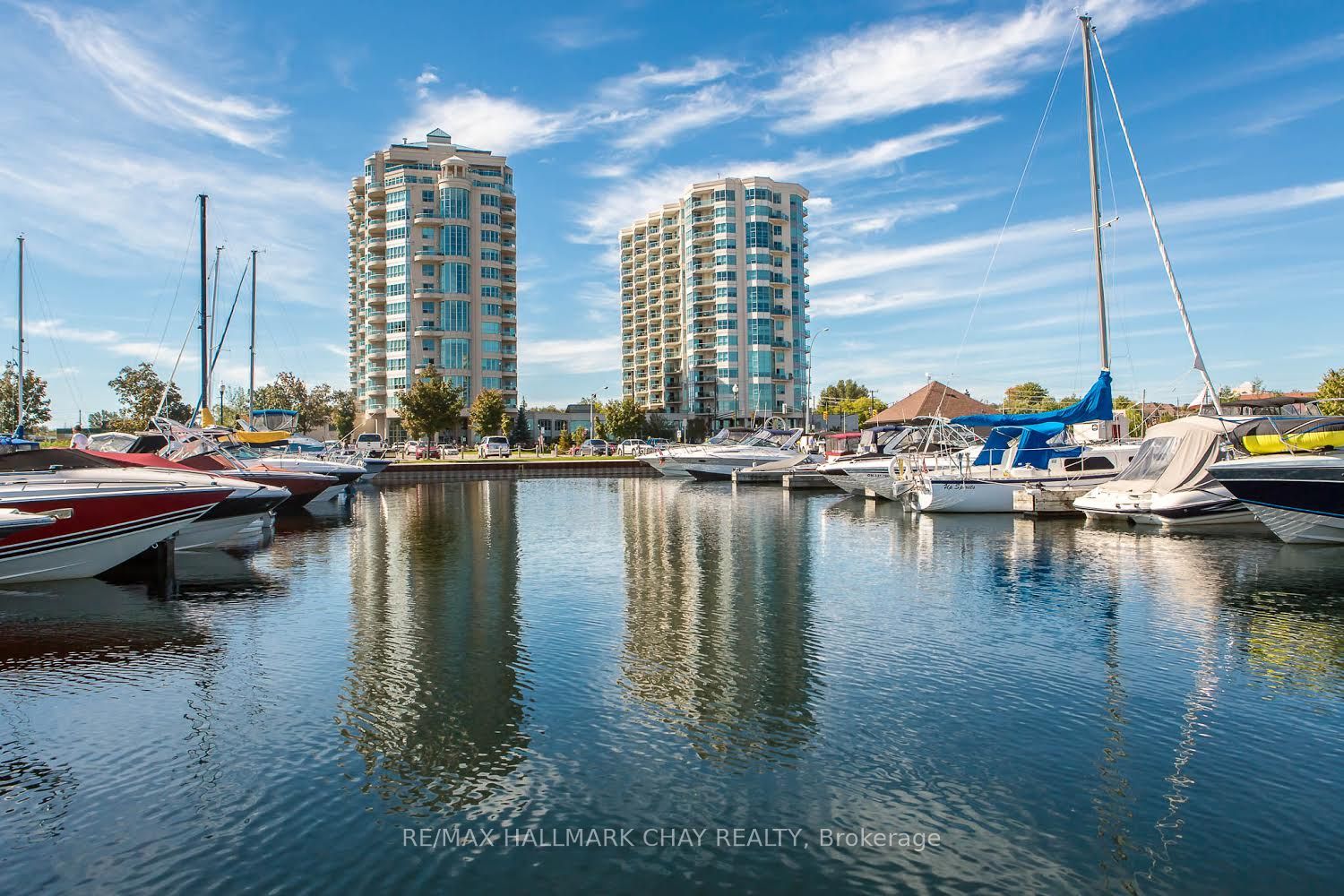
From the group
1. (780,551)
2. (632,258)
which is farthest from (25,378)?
(632,258)

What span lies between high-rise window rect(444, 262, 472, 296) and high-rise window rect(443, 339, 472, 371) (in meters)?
5.78

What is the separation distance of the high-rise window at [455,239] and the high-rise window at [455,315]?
5.80 metres

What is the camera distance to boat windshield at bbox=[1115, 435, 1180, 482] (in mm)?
27375

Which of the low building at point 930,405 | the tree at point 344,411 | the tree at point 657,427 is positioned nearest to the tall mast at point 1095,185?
the low building at point 930,405

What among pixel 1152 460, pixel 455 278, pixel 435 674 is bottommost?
pixel 435 674

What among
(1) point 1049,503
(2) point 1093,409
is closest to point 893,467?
(1) point 1049,503

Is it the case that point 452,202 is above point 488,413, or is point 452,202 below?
above

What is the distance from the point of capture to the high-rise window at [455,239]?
10506 cm

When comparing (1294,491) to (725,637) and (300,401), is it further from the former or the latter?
(300,401)

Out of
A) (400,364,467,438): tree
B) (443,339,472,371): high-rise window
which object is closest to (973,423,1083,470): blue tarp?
(400,364,467,438): tree

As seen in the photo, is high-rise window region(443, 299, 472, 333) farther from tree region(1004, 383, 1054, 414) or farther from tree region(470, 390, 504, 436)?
tree region(1004, 383, 1054, 414)

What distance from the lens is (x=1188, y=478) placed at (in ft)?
86.7

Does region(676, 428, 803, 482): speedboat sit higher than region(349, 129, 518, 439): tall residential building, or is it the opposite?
region(349, 129, 518, 439): tall residential building

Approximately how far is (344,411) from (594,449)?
46.7 meters
